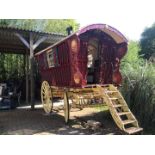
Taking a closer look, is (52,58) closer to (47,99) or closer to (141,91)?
(47,99)

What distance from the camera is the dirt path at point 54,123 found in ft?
25.2

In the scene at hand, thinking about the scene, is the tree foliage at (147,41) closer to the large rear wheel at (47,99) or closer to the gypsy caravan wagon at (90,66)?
the large rear wheel at (47,99)

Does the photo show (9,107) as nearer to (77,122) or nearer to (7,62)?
(77,122)

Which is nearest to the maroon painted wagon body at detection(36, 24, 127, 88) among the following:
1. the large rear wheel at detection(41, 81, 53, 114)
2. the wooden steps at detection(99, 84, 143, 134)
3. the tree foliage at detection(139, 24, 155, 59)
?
the wooden steps at detection(99, 84, 143, 134)

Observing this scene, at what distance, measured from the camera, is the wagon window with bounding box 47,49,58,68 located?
9336mm

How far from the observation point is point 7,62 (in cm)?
1873

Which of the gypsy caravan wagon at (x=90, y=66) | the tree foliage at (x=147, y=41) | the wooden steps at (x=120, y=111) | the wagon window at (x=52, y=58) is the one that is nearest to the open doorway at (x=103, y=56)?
the gypsy caravan wagon at (x=90, y=66)

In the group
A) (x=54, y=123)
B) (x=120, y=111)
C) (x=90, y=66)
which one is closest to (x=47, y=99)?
(x=54, y=123)

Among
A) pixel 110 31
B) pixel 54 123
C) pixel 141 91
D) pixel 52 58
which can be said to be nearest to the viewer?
pixel 141 91

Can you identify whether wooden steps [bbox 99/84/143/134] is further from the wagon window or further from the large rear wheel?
the large rear wheel

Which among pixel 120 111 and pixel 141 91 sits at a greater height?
pixel 141 91

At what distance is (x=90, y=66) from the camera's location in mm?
9469

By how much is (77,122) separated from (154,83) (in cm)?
273

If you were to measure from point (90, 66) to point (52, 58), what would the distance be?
4.59ft
